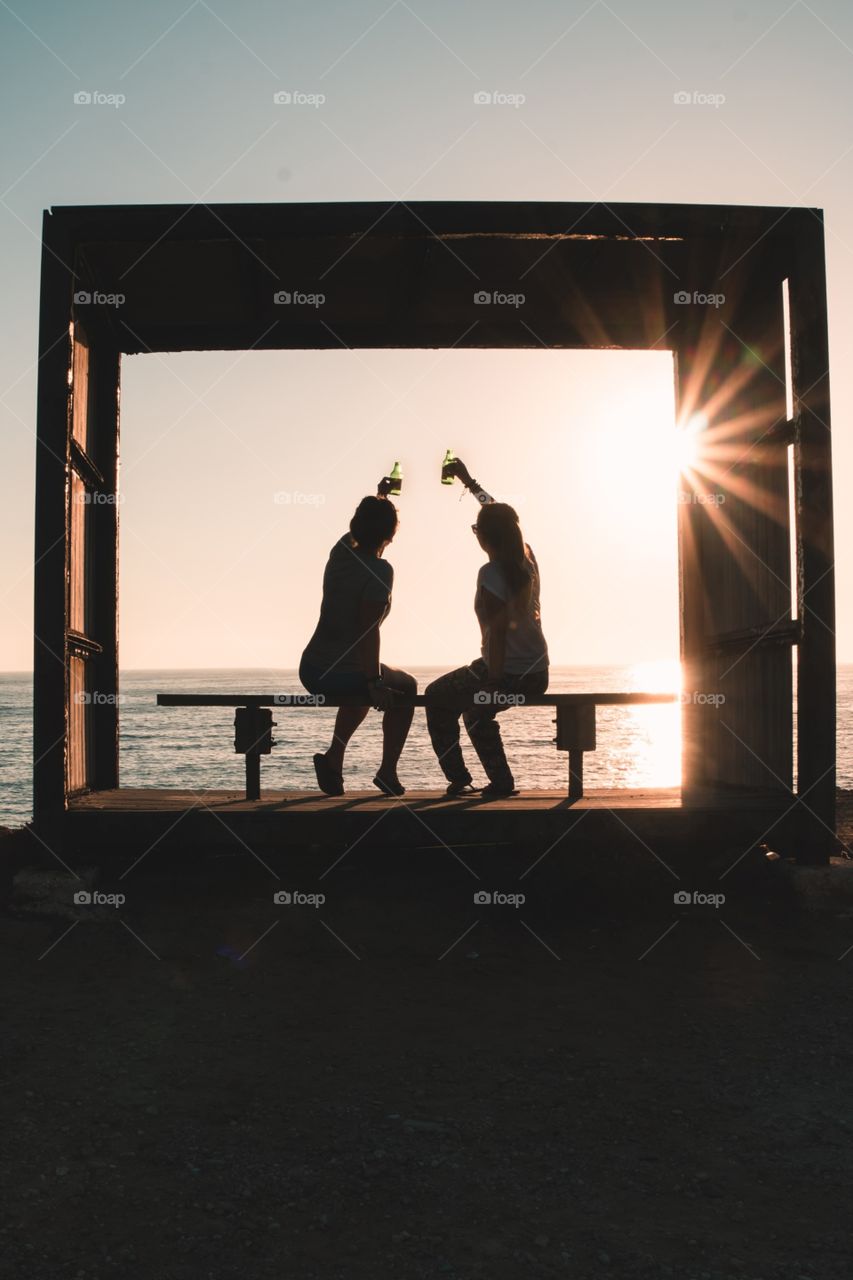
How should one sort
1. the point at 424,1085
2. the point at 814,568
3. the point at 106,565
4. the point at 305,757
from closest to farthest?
the point at 424,1085 < the point at 814,568 < the point at 106,565 < the point at 305,757

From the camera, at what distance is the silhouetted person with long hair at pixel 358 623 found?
7.32 meters

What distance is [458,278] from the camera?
7965 millimetres

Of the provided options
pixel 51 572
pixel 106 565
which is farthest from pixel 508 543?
pixel 106 565

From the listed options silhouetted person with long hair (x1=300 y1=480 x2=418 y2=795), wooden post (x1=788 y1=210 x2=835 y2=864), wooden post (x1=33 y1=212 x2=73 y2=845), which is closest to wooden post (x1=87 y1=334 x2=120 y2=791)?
wooden post (x1=33 y1=212 x2=73 y2=845)

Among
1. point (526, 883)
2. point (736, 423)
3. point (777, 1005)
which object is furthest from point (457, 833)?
point (736, 423)

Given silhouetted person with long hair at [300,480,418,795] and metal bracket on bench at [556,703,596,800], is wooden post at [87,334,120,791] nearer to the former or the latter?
silhouetted person with long hair at [300,480,418,795]

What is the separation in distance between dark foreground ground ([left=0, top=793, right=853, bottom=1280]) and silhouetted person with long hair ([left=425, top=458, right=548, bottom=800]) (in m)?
0.99

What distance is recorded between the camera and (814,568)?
6828 millimetres

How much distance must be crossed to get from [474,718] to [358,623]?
974 millimetres

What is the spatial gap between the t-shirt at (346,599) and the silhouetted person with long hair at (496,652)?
577 millimetres

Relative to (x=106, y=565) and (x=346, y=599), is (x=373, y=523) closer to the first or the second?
(x=346, y=599)

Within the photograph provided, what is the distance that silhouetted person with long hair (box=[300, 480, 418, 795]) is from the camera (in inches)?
288

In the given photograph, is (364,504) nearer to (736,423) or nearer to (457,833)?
(457,833)

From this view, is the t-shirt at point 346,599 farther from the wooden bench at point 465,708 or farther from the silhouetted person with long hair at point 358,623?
the wooden bench at point 465,708
